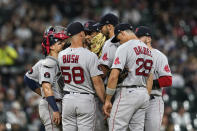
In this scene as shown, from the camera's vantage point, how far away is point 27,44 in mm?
14977

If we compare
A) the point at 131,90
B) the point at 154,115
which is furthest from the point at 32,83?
the point at 154,115

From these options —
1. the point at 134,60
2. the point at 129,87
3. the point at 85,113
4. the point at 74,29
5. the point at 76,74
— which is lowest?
the point at 85,113

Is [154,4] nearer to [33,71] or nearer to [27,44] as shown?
[27,44]

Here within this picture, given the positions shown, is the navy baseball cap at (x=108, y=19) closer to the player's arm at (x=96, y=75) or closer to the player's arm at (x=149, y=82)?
the player's arm at (x=96, y=75)

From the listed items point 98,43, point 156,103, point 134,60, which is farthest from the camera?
point 98,43

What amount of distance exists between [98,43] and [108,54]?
56 cm

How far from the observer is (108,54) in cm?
708

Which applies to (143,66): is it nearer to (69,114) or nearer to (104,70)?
(104,70)

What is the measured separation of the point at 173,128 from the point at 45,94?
242 inches

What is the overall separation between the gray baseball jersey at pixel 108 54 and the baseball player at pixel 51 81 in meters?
0.64

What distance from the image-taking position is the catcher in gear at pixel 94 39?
299 inches

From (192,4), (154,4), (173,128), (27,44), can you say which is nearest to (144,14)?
(154,4)

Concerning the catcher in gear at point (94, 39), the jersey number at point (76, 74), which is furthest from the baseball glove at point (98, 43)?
the jersey number at point (76, 74)

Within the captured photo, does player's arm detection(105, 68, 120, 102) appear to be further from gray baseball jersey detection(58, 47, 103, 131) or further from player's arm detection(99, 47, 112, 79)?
player's arm detection(99, 47, 112, 79)
